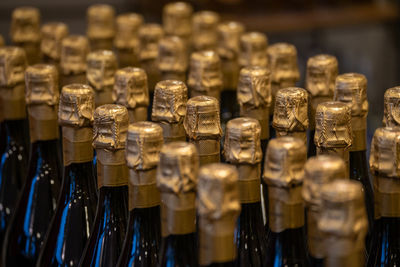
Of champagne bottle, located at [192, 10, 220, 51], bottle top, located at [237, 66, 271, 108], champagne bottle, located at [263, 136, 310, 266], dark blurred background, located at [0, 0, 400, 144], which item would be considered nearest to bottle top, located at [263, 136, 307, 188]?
champagne bottle, located at [263, 136, 310, 266]

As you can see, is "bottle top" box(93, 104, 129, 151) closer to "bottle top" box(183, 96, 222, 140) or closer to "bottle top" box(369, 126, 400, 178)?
"bottle top" box(183, 96, 222, 140)

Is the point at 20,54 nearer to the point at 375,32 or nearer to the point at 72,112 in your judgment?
the point at 72,112

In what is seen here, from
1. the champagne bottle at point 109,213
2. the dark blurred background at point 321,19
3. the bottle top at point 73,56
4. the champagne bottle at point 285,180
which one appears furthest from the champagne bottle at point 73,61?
the dark blurred background at point 321,19

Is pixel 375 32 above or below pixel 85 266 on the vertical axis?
above

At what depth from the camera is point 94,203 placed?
36.7 inches

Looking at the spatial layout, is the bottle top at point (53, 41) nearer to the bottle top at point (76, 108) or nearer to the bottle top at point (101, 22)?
the bottle top at point (101, 22)

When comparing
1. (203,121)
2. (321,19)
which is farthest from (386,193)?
(321,19)

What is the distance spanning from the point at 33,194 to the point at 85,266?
7.2 inches

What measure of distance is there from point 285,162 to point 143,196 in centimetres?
16

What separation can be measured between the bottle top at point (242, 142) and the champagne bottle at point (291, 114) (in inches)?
2.8

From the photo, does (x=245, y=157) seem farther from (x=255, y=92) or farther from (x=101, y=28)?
(x=101, y=28)

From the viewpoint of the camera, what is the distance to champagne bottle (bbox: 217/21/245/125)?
3.67ft

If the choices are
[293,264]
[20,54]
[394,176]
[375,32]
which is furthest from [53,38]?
[375,32]

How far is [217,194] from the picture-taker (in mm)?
547
